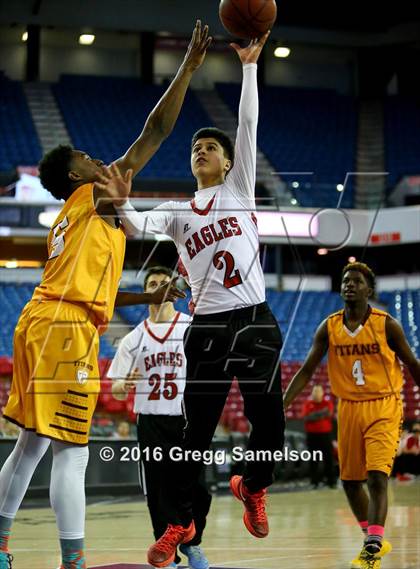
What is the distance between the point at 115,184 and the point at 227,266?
96 cm

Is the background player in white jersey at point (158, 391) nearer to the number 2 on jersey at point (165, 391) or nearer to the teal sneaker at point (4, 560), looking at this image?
the number 2 on jersey at point (165, 391)

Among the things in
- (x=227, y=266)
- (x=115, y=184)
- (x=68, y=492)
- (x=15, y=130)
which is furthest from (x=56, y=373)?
(x=15, y=130)

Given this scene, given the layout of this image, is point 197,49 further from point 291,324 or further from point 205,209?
point 291,324

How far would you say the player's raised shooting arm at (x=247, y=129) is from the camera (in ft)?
16.4

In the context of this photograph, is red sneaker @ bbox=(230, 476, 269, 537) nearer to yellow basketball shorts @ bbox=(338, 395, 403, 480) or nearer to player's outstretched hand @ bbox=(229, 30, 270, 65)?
yellow basketball shorts @ bbox=(338, 395, 403, 480)

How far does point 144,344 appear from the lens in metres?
6.64

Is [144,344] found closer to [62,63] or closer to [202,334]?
[202,334]

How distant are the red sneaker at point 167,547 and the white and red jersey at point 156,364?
1.22m

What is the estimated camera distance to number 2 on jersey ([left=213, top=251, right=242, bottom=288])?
198 inches

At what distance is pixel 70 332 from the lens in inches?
170

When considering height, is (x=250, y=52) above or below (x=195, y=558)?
above

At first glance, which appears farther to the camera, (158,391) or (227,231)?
(158,391)

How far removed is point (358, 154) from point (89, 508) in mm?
17347

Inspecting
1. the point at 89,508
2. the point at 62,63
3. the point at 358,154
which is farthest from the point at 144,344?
the point at 62,63
